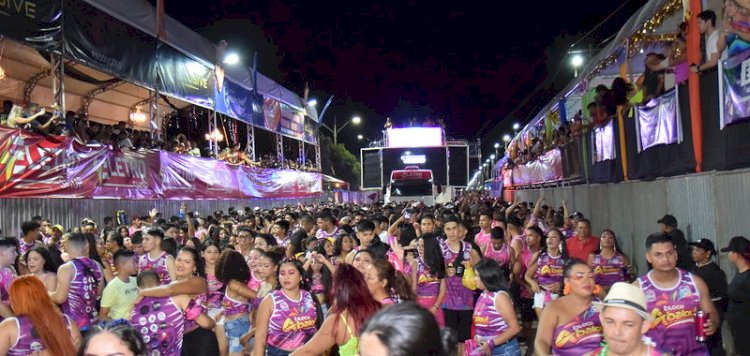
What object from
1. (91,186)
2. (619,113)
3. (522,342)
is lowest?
(522,342)

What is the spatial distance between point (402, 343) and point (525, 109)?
3473 inches

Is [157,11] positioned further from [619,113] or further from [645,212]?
[645,212]

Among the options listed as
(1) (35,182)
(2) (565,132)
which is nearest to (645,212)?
(2) (565,132)

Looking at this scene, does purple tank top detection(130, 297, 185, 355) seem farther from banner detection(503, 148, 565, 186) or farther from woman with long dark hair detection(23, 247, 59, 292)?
banner detection(503, 148, 565, 186)

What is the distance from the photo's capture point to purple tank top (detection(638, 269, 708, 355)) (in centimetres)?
482

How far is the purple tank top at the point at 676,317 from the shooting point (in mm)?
4824

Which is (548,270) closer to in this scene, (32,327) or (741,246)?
(741,246)

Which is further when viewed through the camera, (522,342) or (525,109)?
(525,109)

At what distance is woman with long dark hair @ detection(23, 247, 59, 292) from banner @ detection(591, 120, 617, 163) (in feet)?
31.7

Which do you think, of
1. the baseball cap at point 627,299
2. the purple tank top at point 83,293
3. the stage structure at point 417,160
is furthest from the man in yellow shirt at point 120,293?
the stage structure at point 417,160

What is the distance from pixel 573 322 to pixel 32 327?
3686 millimetres

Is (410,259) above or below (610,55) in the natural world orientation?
below

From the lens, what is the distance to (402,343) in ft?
6.97

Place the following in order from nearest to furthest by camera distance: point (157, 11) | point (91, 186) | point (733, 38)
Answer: point (733, 38), point (91, 186), point (157, 11)
